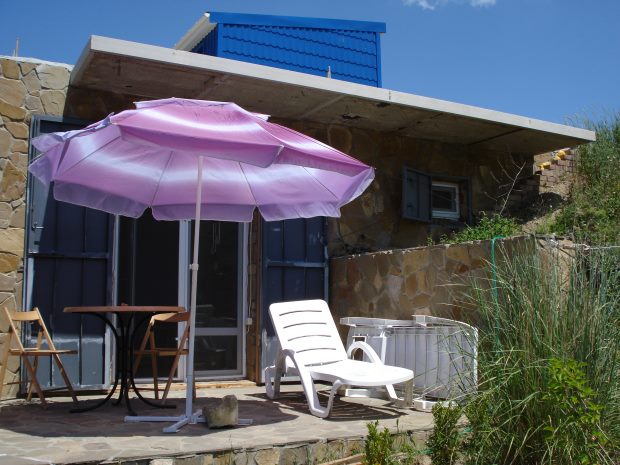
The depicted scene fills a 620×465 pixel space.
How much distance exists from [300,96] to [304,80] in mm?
394

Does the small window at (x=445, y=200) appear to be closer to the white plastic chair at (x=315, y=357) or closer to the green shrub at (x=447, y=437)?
the white plastic chair at (x=315, y=357)

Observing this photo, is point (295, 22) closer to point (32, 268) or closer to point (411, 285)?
point (411, 285)

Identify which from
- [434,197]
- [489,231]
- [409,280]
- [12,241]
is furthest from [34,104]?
[434,197]

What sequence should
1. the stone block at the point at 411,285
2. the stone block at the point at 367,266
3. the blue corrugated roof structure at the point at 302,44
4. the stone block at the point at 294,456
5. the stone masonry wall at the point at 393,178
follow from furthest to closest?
the blue corrugated roof structure at the point at 302,44 → the stone masonry wall at the point at 393,178 → the stone block at the point at 367,266 → the stone block at the point at 411,285 → the stone block at the point at 294,456

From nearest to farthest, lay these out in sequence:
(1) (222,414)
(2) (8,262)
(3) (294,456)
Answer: (3) (294,456)
(1) (222,414)
(2) (8,262)

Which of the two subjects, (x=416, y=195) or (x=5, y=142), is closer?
(x=5, y=142)

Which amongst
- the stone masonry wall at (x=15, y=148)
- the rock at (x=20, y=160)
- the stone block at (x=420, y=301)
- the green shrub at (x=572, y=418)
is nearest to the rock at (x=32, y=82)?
the stone masonry wall at (x=15, y=148)

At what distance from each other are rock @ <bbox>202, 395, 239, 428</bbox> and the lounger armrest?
150 cm

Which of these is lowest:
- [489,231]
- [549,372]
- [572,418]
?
[572,418]

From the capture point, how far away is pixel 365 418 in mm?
5125

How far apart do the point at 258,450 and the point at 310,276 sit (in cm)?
374

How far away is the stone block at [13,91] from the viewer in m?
6.29

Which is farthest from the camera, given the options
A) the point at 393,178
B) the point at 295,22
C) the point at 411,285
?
the point at 295,22

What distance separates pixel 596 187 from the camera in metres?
9.29
